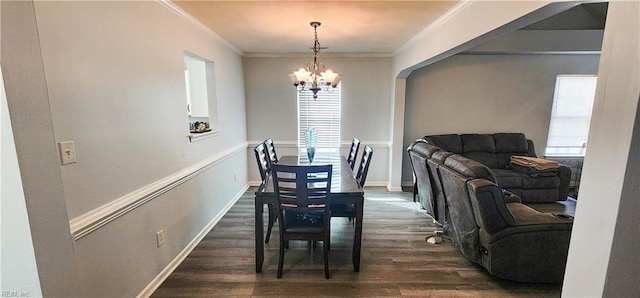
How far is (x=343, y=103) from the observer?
197 inches

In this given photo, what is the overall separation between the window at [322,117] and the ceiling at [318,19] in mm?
1073

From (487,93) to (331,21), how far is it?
11.1 feet

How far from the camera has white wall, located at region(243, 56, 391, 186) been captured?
4867mm

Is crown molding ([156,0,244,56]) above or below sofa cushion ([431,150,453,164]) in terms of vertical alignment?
above

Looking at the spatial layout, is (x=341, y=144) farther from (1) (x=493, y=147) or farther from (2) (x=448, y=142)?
(1) (x=493, y=147)

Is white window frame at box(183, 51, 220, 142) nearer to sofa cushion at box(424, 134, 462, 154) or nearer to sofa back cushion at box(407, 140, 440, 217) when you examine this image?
sofa back cushion at box(407, 140, 440, 217)

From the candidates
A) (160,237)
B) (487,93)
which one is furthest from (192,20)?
(487,93)

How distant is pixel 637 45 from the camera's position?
92 centimetres

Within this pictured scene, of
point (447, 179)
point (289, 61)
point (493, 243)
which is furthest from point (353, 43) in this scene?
point (493, 243)

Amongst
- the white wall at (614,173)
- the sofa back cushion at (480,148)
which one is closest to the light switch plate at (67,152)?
the white wall at (614,173)

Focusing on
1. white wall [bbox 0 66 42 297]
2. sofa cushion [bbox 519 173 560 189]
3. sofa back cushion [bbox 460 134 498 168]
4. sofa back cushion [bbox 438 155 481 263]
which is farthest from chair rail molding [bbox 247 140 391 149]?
white wall [bbox 0 66 42 297]

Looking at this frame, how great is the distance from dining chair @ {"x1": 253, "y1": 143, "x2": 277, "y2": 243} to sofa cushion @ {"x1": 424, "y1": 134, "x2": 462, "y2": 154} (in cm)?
→ 270

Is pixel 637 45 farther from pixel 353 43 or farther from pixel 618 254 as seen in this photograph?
pixel 353 43

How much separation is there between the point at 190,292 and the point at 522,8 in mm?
3007
